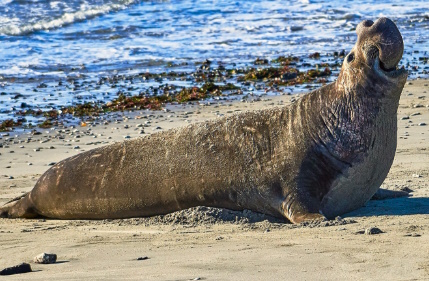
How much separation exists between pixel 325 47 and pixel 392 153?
14.9 m

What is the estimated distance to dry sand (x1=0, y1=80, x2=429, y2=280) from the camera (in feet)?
16.5

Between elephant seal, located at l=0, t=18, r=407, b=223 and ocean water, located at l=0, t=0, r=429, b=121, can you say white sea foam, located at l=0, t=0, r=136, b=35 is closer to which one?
ocean water, located at l=0, t=0, r=429, b=121

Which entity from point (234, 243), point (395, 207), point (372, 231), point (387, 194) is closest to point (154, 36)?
point (387, 194)

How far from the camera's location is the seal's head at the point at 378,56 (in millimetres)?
7000

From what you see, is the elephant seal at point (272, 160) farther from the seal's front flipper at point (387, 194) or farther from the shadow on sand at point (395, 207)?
the seal's front flipper at point (387, 194)

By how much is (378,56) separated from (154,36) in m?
18.7

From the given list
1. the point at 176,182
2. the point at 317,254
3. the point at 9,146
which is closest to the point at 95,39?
the point at 9,146

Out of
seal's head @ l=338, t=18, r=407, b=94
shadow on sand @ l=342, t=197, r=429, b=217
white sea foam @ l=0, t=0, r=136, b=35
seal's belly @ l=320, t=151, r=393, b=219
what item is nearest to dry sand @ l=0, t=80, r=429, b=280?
shadow on sand @ l=342, t=197, r=429, b=217

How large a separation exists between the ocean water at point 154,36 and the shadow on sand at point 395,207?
796cm

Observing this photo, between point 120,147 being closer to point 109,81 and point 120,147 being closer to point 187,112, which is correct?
point 187,112

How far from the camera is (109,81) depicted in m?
17.8

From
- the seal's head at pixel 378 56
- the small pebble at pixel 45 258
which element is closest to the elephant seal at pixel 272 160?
the seal's head at pixel 378 56

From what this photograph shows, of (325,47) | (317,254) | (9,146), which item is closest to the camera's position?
(317,254)

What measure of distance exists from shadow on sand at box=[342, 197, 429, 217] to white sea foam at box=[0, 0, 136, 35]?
20002 mm
